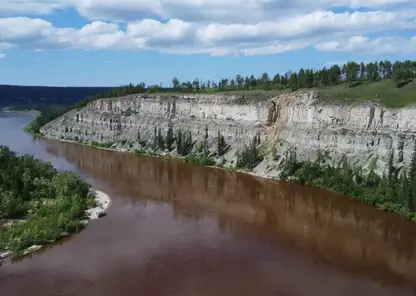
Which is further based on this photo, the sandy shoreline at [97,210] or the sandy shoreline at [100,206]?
the sandy shoreline at [100,206]

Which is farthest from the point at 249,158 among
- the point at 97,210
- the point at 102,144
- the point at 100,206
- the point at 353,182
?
the point at 102,144

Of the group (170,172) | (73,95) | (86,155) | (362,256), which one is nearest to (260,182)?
(170,172)

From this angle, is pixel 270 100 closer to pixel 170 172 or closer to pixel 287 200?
pixel 170 172

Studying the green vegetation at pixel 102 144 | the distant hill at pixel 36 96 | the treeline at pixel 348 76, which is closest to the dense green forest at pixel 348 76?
the treeline at pixel 348 76

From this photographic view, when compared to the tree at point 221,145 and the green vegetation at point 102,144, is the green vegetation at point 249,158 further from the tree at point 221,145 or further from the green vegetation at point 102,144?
the green vegetation at point 102,144

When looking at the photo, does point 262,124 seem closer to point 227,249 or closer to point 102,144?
point 102,144
